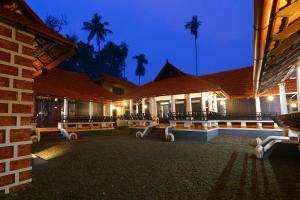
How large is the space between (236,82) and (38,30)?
19544 millimetres

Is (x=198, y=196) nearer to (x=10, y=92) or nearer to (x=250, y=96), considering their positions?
(x=10, y=92)

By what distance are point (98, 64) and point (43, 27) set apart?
1929 inches

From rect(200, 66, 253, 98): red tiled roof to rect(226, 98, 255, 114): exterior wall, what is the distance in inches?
34.7


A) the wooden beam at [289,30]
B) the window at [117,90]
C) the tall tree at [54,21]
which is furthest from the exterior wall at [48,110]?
the tall tree at [54,21]

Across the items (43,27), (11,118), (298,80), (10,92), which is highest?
(43,27)

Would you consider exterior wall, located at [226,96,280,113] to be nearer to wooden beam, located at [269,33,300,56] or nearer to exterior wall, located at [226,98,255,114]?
exterior wall, located at [226,98,255,114]

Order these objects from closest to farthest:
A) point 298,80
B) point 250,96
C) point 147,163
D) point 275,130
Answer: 1. point 147,163
2. point 298,80
3. point 275,130
4. point 250,96

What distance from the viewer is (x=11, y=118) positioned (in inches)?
160

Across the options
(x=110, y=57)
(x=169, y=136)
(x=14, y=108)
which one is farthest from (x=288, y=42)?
(x=110, y=57)

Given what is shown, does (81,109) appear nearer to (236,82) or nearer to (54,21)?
(236,82)

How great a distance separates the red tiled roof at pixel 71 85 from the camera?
18062mm

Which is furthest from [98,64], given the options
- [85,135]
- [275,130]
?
[275,130]

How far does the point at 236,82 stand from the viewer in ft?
64.4

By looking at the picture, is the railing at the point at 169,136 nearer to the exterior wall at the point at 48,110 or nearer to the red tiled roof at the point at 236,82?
the red tiled roof at the point at 236,82
